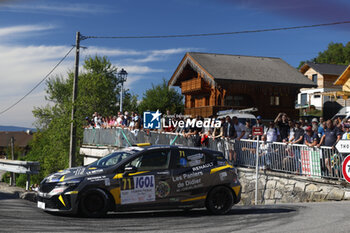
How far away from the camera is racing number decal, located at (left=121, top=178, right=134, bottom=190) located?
31.0 ft

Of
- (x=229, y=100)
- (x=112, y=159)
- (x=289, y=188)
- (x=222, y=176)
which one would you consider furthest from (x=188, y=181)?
(x=229, y=100)

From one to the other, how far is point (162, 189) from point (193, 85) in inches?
1410

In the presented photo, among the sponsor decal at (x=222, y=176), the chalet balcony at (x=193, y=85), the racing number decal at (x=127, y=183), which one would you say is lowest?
the racing number decal at (x=127, y=183)

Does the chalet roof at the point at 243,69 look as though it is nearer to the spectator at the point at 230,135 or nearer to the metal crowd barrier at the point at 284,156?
the metal crowd barrier at the point at 284,156

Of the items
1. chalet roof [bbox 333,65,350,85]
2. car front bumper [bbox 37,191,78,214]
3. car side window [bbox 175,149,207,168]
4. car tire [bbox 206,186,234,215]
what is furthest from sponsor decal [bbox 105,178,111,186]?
chalet roof [bbox 333,65,350,85]

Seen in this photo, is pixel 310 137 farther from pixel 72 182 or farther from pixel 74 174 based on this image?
pixel 72 182

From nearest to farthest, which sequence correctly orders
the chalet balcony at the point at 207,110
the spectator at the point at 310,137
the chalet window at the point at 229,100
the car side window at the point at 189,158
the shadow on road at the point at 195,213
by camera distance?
the shadow on road at the point at 195,213 < the car side window at the point at 189,158 < the spectator at the point at 310,137 < the chalet balcony at the point at 207,110 < the chalet window at the point at 229,100

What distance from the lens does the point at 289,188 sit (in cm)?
1382

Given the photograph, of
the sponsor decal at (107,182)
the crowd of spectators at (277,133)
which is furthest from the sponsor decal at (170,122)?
the sponsor decal at (107,182)

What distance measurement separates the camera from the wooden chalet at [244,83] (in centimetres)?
3906

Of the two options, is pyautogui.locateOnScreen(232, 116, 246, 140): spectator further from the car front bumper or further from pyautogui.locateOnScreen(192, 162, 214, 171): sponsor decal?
the car front bumper

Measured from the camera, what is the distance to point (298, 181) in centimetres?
1363

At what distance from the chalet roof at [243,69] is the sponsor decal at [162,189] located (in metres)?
28.2

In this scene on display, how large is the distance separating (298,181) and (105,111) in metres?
49.8
